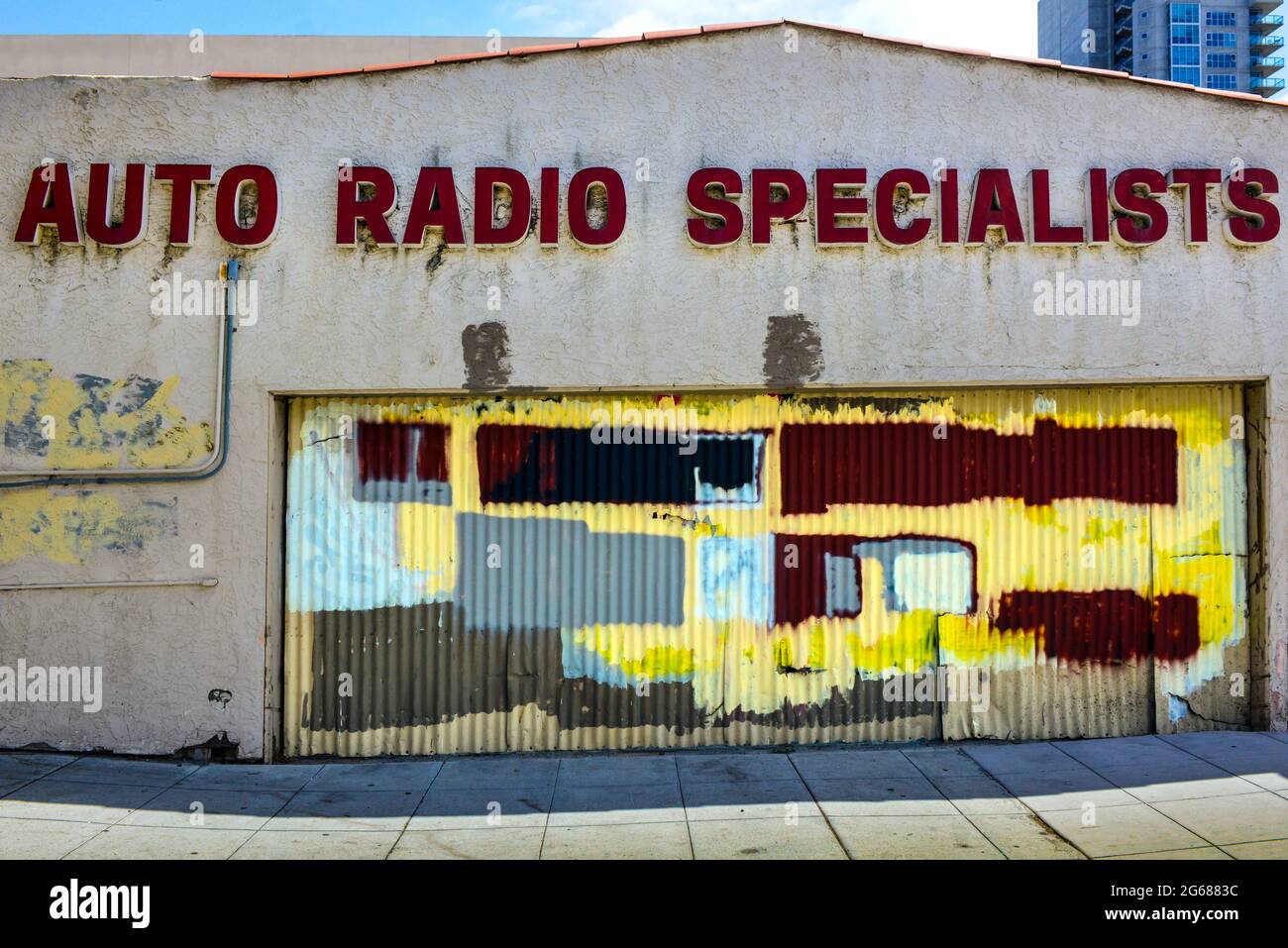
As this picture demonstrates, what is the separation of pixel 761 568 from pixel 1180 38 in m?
113

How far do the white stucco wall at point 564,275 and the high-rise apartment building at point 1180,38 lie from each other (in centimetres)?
10116

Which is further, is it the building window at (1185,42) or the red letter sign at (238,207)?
the building window at (1185,42)

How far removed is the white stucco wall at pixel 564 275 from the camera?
7.03 m

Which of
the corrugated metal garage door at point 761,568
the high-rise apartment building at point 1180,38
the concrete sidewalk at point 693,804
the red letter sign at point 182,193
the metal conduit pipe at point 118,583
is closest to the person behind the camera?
the concrete sidewalk at point 693,804

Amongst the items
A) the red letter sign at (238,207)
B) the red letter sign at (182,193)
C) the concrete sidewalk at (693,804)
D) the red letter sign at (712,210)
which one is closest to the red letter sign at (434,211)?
the red letter sign at (238,207)

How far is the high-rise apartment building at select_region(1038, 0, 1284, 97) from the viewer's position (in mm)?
96438

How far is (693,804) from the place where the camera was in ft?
20.1

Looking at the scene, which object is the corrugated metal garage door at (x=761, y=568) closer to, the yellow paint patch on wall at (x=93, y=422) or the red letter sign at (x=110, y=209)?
the yellow paint patch on wall at (x=93, y=422)

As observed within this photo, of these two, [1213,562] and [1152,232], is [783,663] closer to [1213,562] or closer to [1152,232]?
[1213,562]

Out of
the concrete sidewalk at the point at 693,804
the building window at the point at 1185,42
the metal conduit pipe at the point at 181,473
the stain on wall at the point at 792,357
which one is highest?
the building window at the point at 1185,42

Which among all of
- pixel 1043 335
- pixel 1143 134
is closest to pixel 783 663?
pixel 1043 335

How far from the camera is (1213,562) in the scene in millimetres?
7438

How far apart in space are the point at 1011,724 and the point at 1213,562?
197 centimetres
